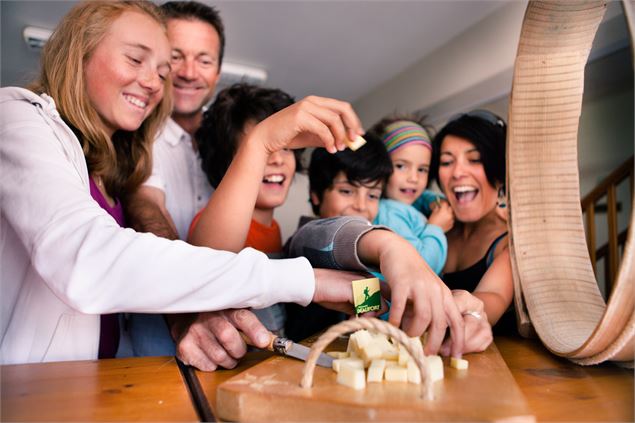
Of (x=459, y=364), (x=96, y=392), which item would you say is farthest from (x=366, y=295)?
(x=96, y=392)

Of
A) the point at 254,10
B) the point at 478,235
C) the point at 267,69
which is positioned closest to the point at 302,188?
the point at 267,69

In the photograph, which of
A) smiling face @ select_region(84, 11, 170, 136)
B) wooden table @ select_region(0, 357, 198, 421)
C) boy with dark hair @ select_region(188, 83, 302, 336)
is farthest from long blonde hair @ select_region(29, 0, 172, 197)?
wooden table @ select_region(0, 357, 198, 421)

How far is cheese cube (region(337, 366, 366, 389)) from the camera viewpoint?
0.63 meters

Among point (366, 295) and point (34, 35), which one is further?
point (34, 35)

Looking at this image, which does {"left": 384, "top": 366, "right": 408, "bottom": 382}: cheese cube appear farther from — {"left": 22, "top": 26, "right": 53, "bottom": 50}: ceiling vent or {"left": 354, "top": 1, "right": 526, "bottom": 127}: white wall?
{"left": 22, "top": 26, "right": 53, "bottom": 50}: ceiling vent

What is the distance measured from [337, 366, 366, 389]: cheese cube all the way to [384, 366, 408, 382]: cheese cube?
4 centimetres

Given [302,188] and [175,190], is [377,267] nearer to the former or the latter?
[175,190]

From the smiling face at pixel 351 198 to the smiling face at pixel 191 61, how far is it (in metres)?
0.68

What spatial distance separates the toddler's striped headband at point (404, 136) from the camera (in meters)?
1.79

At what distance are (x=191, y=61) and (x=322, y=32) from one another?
7.09ft

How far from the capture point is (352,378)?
0.63 meters

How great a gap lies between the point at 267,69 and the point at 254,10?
1099mm

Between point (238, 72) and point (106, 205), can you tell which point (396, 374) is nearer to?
point (106, 205)

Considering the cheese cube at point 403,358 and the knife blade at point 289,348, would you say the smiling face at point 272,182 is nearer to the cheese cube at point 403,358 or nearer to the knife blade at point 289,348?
the knife blade at point 289,348
